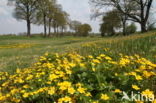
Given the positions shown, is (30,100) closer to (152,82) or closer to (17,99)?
(17,99)

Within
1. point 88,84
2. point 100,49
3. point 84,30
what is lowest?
point 88,84

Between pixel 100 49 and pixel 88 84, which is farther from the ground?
pixel 100 49

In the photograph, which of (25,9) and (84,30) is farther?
(84,30)

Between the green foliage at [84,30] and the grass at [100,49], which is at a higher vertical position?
the green foliage at [84,30]

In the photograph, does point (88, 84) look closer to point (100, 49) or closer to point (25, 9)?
point (100, 49)

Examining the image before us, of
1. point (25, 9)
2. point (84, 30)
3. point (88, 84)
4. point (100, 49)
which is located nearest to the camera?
point (88, 84)

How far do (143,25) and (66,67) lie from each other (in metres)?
25.7

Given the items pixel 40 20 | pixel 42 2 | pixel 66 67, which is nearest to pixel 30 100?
pixel 66 67

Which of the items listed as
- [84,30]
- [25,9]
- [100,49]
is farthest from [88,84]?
[84,30]

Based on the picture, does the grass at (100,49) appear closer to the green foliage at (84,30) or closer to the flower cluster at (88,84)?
the flower cluster at (88,84)

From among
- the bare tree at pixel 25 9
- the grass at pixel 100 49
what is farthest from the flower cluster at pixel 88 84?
the bare tree at pixel 25 9

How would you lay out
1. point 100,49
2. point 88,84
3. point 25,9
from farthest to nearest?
point 25,9 → point 100,49 → point 88,84

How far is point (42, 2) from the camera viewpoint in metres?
47.8

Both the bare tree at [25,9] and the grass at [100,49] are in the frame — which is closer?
the grass at [100,49]
